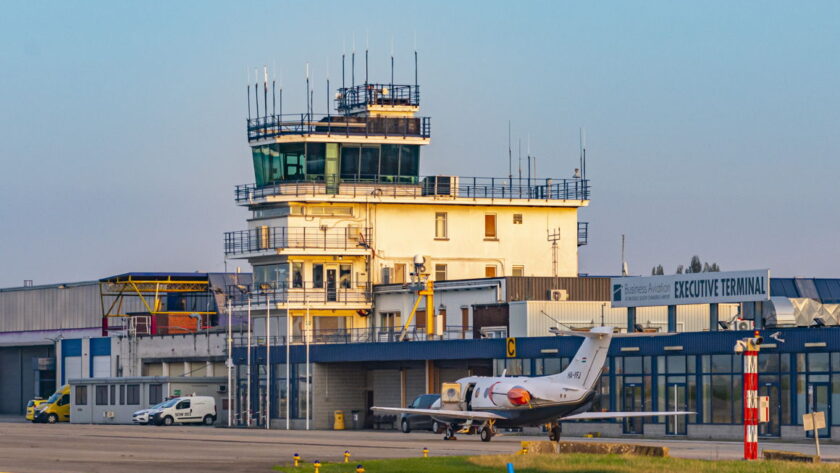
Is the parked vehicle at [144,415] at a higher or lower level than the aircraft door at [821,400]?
lower

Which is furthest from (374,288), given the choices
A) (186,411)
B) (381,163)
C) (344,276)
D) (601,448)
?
(601,448)

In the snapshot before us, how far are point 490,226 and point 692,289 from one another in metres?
28.0

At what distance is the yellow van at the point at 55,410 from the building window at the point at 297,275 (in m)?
21.3

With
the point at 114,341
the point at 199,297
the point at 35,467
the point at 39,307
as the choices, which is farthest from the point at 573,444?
the point at 39,307

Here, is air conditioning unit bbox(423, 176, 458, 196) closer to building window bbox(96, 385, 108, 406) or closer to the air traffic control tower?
the air traffic control tower

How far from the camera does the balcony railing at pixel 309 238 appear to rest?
87.5m

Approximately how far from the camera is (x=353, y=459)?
45469mm

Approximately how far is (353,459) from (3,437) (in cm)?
2568

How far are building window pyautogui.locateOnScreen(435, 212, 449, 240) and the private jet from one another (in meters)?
30.7

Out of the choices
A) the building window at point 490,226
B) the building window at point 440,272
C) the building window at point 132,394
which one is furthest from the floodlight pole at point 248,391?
the building window at point 490,226

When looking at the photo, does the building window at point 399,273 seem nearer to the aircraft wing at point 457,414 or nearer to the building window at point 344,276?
the building window at point 344,276

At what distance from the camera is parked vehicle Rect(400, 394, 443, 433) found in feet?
227

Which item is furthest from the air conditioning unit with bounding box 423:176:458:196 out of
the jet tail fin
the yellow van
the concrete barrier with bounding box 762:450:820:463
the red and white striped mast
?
the concrete barrier with bounding box 762:450:820:463

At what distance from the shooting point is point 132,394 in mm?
94688
